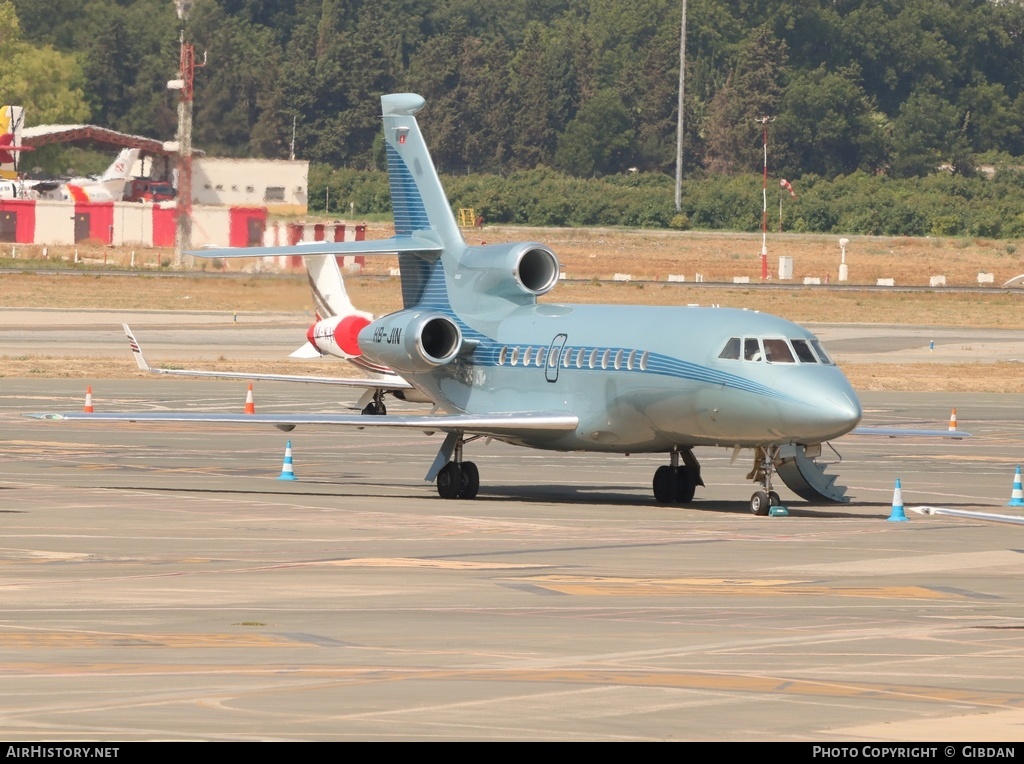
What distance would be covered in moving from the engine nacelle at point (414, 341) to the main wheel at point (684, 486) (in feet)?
15.3

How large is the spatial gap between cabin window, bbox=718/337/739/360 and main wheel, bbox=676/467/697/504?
2656 millimetres

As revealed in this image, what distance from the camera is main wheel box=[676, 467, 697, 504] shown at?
29.7 metres

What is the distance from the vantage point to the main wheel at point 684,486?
97.3ft

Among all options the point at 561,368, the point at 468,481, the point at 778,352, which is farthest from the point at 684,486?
Answer: the point at 468,481

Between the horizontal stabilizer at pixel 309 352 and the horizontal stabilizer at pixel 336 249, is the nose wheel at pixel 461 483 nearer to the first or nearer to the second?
the horizontal stabilizer at pixel 336 249

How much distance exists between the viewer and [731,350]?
27844 mm

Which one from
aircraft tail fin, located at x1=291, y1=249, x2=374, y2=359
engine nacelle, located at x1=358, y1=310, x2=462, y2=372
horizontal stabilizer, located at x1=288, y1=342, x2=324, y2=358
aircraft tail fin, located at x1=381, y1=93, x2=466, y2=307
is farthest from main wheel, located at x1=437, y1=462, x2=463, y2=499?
aircraft tail fin, located at x1=291, y1=249, x2=374, y2=359

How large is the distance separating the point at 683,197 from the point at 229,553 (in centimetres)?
12063

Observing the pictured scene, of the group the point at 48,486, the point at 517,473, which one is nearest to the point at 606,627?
the point at 48,486

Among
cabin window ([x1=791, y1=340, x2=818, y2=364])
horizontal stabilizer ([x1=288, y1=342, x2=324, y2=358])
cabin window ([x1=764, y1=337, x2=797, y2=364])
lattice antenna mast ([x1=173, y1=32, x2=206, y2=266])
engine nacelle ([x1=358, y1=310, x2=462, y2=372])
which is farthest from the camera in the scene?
lattice antenna mast ([x1=173, y1=32, x2=206, y2=266])

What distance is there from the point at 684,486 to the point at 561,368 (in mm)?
2738

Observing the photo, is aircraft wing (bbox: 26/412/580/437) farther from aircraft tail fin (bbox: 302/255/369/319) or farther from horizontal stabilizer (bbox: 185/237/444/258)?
aircraft tail fin (bbox: 302/255/369/319)

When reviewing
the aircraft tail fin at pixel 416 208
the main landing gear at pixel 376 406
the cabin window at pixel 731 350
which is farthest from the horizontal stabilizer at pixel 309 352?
the cabin window at pixel 731 350

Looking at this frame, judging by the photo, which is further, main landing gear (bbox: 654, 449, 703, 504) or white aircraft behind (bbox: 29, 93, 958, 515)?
main landing gear (bbox: 654, 449, 703, 504)
